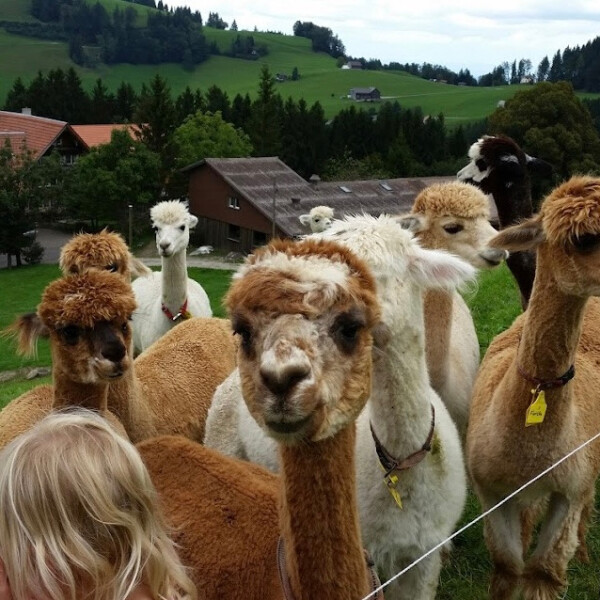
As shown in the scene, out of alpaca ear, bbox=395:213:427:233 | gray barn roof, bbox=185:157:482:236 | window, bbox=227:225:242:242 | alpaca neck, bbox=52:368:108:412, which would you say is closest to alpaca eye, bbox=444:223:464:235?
alpaca ear, bbox=395:213:427:233

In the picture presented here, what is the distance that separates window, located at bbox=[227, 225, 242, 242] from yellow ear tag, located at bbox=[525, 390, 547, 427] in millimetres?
33383

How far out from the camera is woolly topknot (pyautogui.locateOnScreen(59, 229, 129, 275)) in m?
6.00

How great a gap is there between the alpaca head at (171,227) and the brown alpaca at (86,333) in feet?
12.6

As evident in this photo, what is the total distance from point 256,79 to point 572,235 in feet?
333

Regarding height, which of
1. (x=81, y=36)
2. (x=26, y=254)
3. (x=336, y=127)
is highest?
(x=81, y=36)

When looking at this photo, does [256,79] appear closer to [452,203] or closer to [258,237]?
[258,237]

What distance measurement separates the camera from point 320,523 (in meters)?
2.42

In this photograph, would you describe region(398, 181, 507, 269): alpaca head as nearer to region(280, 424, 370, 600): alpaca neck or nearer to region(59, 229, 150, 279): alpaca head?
region(59, 229, 150, 279): alpaca head

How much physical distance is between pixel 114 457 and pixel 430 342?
2841mm

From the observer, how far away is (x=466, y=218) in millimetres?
5004

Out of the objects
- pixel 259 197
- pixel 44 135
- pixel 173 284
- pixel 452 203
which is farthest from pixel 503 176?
pixel 44 135

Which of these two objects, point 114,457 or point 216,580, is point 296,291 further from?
point 216,580

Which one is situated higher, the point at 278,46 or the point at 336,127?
the point at 278,46

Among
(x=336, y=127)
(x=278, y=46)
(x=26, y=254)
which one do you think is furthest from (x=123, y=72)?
(x=26, y=254)
